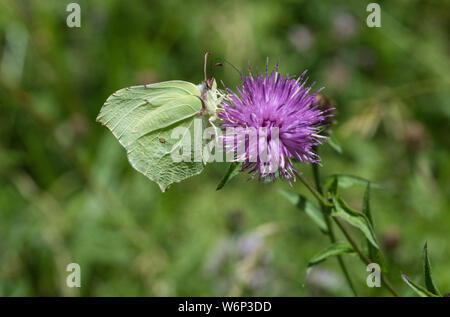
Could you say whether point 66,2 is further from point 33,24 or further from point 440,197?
point 440,197

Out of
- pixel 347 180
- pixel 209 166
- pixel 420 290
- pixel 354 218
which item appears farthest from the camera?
pixel 209 166

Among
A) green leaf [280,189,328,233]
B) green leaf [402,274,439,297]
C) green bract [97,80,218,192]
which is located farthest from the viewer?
green bract [97,80,218,192]

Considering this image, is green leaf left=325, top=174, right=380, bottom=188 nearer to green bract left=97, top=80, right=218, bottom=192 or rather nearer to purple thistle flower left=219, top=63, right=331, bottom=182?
A: purple thistle flower left=219, top=63, right=331, bottom=182

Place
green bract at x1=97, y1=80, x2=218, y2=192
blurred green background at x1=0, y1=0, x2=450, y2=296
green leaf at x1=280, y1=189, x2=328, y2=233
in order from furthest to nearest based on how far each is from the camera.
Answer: blurred green background at x1=0, y1=0, x2=450, y2=296
green bract at x1=97, y1=80, x2=218, y2=192
green leaf at x1=280, y1=189, x2=328, y2=233

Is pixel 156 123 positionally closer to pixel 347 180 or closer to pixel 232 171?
pixel 232 171

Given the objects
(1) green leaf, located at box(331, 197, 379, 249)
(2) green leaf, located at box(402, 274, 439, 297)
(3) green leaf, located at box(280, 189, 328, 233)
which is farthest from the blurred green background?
(2) green leaf, located at box(402, 274, 439, 297)

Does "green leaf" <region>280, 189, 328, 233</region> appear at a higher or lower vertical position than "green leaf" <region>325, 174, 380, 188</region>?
lower

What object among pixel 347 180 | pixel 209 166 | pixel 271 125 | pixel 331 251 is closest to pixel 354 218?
pixel 331 251
